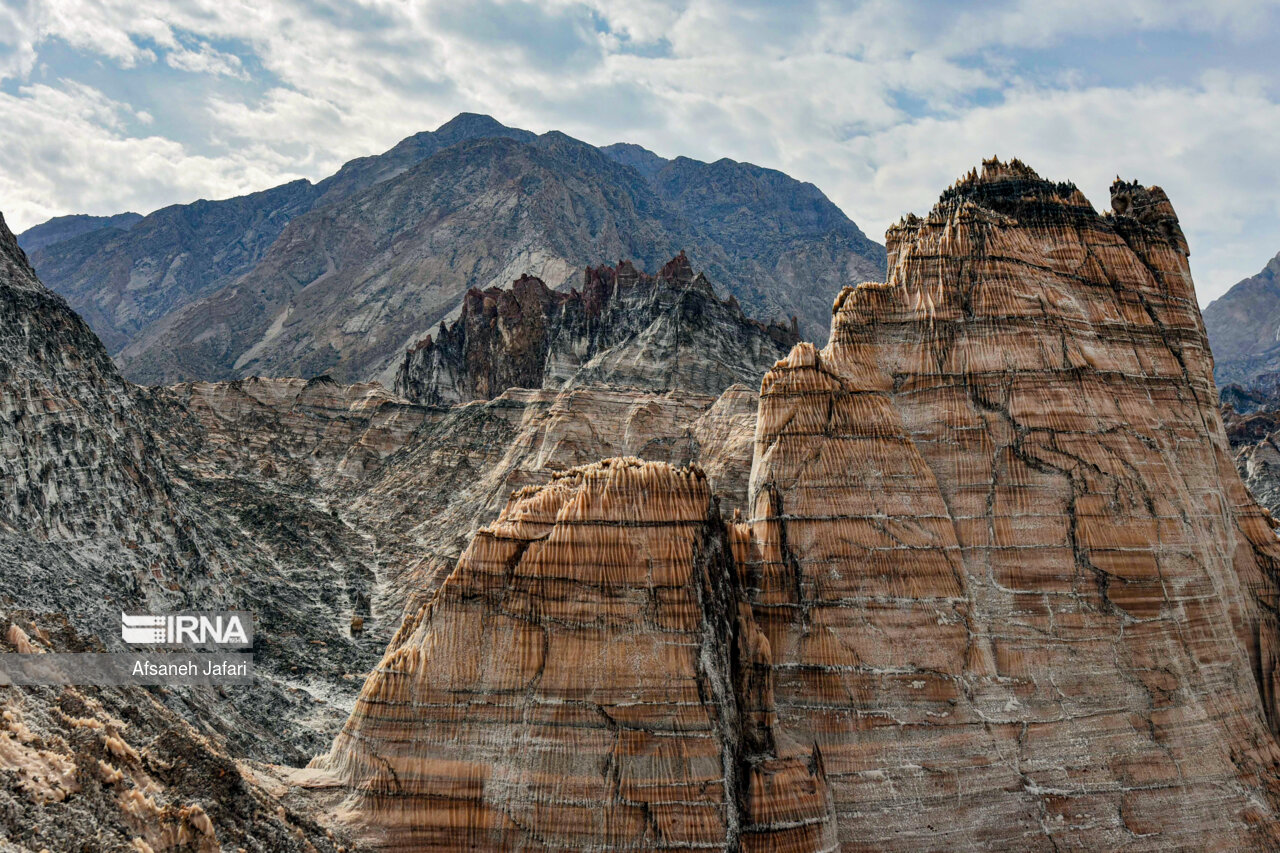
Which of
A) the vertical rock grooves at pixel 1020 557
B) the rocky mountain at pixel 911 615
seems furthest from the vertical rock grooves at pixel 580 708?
the vertical rock grooves at pixel 1020 557

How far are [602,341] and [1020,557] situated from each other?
85.6 metres

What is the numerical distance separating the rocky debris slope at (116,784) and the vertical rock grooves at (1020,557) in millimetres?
10733

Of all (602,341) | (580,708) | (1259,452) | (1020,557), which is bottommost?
(580,708)

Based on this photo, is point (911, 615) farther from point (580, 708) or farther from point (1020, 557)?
point (580, 708)

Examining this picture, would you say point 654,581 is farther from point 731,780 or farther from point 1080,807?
point 1080,807

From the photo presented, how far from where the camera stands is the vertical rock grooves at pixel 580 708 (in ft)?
52.2

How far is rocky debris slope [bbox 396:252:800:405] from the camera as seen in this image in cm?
9019

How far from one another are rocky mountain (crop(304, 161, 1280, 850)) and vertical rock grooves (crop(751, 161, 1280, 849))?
65 millimetres

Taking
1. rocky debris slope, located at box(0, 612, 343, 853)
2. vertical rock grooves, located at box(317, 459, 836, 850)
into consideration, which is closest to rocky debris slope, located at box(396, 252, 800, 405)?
vertical rock grooves, located at box(317, 459, 836, 850)

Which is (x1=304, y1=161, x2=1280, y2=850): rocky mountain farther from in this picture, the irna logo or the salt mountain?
the irna logo

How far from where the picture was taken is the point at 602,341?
10356 cm

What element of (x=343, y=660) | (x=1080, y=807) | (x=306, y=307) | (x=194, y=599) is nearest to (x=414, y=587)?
(x=343, y=660)

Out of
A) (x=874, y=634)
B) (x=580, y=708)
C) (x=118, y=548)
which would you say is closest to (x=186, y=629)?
(x=118, y=548)

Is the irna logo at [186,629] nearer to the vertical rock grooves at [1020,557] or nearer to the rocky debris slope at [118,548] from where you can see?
the rocky debris slope at [118,548]
